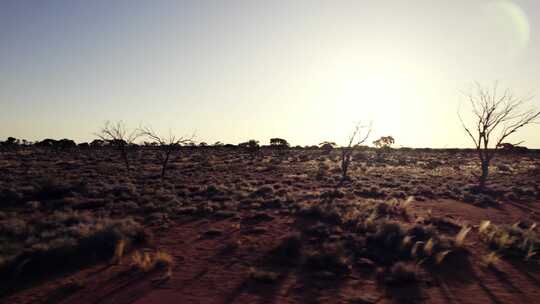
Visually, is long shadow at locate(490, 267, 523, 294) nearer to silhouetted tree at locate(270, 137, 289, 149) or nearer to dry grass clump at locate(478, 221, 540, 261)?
dry grass clump at locate(478, 221, 540, 261)

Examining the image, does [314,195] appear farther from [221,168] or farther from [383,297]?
[221,168]

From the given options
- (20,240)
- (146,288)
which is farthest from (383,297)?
(20,240)

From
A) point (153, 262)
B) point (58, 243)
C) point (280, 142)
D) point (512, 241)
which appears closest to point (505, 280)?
point (512, 241)

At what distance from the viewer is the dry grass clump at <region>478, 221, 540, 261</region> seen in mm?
10945

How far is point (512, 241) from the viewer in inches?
462

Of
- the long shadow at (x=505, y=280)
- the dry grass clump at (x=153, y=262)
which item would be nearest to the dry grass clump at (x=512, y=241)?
the long shadow at (x=505, y=280)

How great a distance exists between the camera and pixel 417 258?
10445mm

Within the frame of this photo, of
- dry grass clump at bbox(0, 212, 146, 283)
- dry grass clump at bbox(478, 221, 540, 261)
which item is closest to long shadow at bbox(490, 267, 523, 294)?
dry grass clump at bbox(478, 221, 540, 261)

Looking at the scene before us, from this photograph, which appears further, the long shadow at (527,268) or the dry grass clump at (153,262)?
the dry grass clump at (153,262)

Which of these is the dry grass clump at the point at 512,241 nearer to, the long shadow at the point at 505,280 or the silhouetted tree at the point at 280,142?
the long shadow at the point at 505,280

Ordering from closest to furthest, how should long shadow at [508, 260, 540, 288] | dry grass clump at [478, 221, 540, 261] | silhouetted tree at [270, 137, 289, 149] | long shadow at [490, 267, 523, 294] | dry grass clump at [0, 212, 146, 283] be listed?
long shadow at [490, 267, 523, 294], long shadow at [508, 260, 540, 288], dry grass clump at [0, 212, 146, 283], dry grass clump at [478, 221, 540, 261], silhouetted tree at [270, 137, 289, 149]

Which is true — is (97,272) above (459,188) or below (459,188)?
below

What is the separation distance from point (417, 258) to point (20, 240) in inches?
494

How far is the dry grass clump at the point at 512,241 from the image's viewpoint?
1095cm
